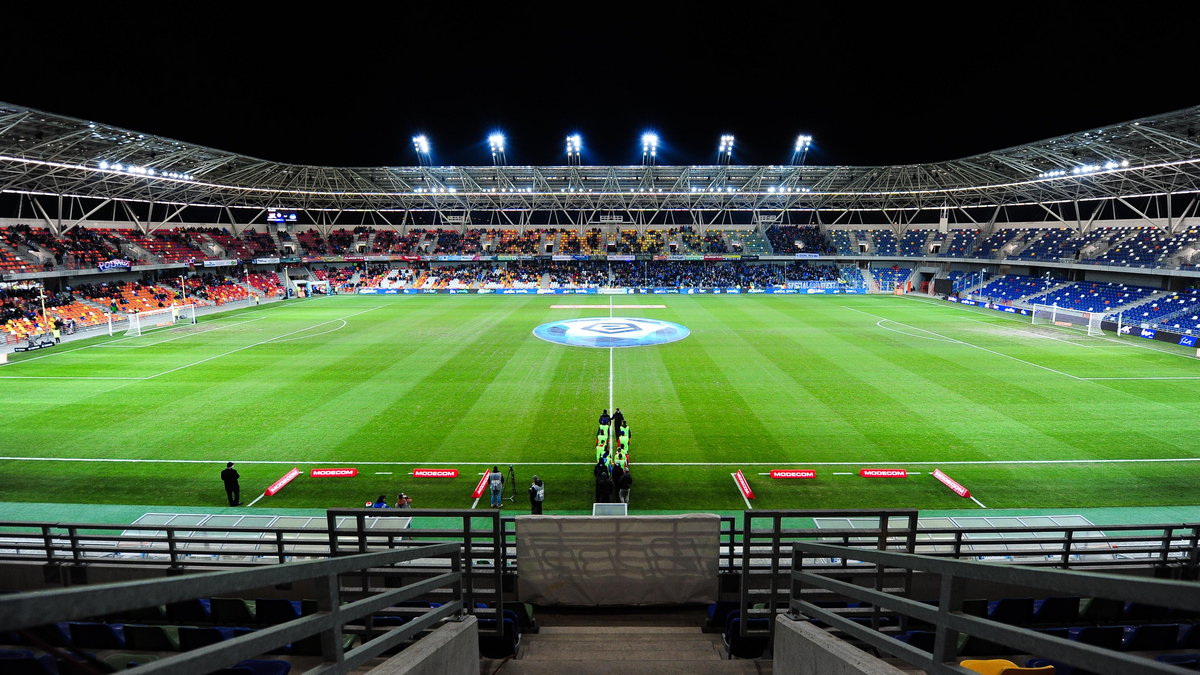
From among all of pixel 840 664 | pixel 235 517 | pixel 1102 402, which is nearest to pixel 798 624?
pixel 840 664

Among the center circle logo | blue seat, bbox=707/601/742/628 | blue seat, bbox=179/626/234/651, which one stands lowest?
the center circle logo

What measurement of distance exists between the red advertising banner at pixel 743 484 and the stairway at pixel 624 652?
8405mm

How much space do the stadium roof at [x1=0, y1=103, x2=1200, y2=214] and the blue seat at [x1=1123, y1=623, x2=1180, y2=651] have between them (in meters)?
36.0

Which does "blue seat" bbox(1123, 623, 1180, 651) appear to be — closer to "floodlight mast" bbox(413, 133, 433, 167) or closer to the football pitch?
the football pitch

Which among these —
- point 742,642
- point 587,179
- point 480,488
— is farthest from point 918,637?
point 587,179

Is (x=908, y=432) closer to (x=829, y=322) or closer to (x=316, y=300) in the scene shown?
(x=829, y=322)

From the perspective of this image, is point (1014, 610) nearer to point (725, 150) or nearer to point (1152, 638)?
point (1152, 638)

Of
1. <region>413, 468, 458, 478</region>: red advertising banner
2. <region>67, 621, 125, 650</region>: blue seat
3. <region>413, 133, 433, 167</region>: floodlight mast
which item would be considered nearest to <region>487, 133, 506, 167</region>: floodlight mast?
<region>413, 133, 433, 167</region>: floodlight mast

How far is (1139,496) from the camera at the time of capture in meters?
14.5

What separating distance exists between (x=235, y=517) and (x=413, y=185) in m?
55.6

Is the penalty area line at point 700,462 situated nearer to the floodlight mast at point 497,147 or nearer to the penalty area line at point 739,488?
the penalty area line at point 739,488

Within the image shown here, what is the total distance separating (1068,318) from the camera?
4069cm

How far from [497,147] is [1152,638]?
58.3m

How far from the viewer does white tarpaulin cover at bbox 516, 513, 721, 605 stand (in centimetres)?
688
